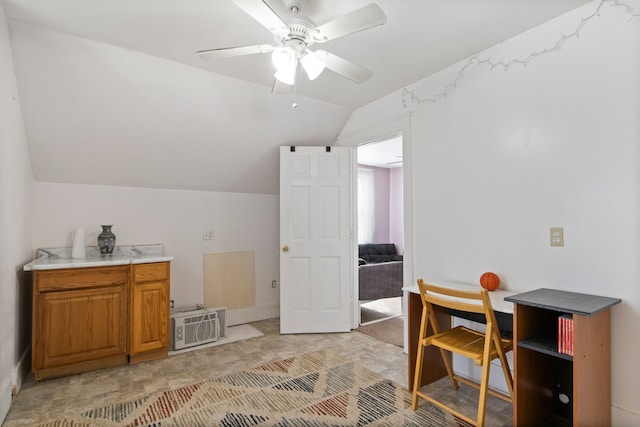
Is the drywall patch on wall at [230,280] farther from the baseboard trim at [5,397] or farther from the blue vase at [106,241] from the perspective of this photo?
the baseboard trim at [5,397]

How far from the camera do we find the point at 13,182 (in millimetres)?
2324

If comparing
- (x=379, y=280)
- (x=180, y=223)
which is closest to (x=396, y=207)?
(x=379, y=280)

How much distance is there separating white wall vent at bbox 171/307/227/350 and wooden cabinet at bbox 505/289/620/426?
2584mm

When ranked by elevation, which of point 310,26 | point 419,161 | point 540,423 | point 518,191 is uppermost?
point 310,26

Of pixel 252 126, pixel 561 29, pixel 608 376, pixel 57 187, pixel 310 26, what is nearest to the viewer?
pixel 310 26

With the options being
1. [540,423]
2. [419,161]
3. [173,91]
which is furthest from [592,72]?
[173,91]

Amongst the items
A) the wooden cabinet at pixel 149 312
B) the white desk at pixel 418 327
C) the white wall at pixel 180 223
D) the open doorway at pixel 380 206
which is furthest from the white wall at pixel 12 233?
the open doorway at pixel 380 206

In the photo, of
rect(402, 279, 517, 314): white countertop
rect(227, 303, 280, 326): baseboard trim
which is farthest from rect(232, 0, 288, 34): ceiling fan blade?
rect(227, 303, 280, 326): baseboard trim

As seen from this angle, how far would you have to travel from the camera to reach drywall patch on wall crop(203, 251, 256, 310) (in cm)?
383

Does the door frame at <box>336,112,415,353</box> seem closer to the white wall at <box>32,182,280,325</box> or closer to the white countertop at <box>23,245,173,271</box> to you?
the white wall at <box>32,182,280,325</box>

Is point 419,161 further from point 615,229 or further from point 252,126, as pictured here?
point 252,126

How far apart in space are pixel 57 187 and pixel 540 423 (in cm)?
409

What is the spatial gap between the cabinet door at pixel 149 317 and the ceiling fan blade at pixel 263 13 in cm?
228

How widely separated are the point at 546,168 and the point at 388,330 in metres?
2.26
